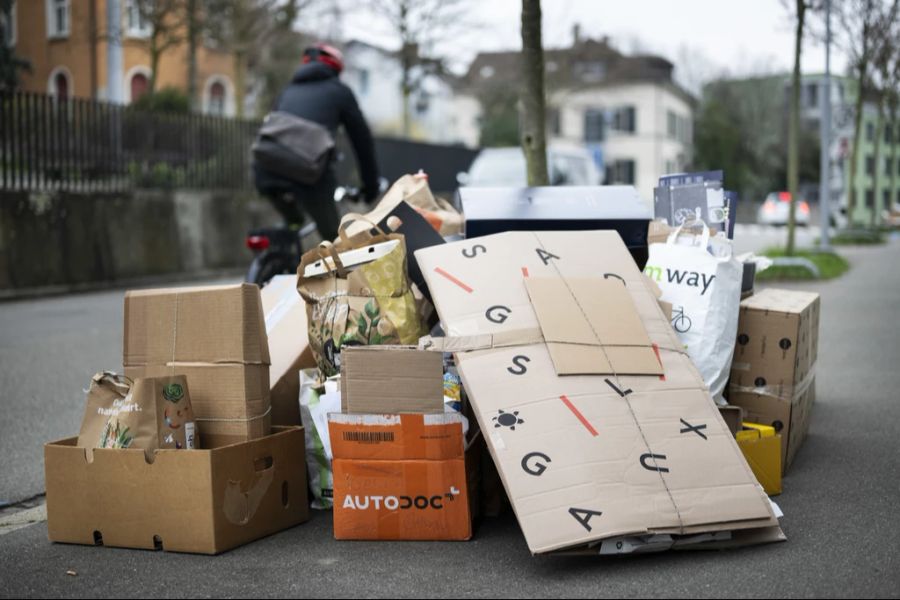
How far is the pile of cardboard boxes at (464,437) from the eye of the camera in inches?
129

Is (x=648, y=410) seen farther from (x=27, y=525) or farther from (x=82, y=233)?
(x=82, y=233)

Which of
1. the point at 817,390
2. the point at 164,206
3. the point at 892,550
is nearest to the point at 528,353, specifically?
the point at 892,550

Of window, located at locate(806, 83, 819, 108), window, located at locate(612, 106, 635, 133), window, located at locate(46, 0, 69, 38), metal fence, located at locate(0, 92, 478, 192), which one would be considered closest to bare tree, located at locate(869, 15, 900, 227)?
metal fence, located at locate(0, 92, 478, 192)

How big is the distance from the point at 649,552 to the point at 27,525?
226 centimetres

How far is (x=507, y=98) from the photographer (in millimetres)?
49188

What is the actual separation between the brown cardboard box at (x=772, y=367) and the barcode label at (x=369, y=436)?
180 cm

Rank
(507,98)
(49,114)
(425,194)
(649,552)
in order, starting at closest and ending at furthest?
(649,552) < (425,194) < (49,114) < (507,98)

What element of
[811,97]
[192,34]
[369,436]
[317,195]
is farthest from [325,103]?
[811,97]

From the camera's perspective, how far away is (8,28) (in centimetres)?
2769

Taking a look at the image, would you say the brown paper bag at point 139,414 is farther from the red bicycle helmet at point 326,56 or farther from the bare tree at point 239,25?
the bare tree at point 239,25

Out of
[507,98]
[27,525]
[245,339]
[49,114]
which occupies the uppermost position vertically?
[507,98]

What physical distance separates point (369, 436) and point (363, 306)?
28.4 inches

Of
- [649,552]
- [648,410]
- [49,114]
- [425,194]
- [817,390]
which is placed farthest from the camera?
[49,114]

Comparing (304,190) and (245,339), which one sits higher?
(304,190)
